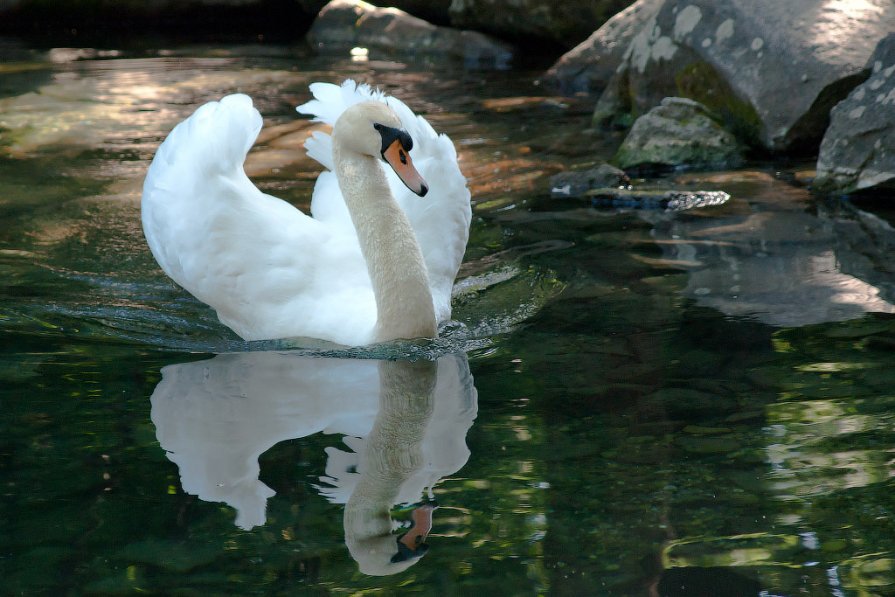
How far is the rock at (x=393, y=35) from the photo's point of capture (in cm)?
1475

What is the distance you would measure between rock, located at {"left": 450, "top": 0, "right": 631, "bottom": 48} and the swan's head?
9.28 meters

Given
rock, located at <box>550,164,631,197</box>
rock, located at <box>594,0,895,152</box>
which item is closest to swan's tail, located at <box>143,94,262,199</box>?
rock, located at <box>550,164,631,197</box>

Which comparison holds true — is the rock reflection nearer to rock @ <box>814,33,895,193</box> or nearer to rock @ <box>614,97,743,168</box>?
rock @ <box>814,33,895,193</box>

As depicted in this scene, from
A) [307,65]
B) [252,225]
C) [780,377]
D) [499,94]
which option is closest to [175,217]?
[252,225]

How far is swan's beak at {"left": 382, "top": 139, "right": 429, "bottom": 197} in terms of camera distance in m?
4.56

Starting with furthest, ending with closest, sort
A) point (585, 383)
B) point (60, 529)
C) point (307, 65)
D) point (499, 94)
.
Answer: point (307, 65), point (499, 94), point (585, 383), point (60, 529)

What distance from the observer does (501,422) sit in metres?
4.00

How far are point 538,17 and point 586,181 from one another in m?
6.64

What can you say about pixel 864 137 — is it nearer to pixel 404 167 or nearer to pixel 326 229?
pixel 326 229

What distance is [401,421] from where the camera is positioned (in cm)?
409

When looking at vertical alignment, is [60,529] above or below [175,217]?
below

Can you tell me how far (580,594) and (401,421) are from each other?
52.4 inches

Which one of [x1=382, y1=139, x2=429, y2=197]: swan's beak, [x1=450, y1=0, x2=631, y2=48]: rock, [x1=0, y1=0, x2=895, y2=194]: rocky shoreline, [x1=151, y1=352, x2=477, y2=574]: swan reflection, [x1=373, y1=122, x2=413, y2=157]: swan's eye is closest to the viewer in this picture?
[x1=151, y1=352, x2=477, y2=574]: swan reflection

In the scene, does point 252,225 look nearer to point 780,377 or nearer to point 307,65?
point 780,377
